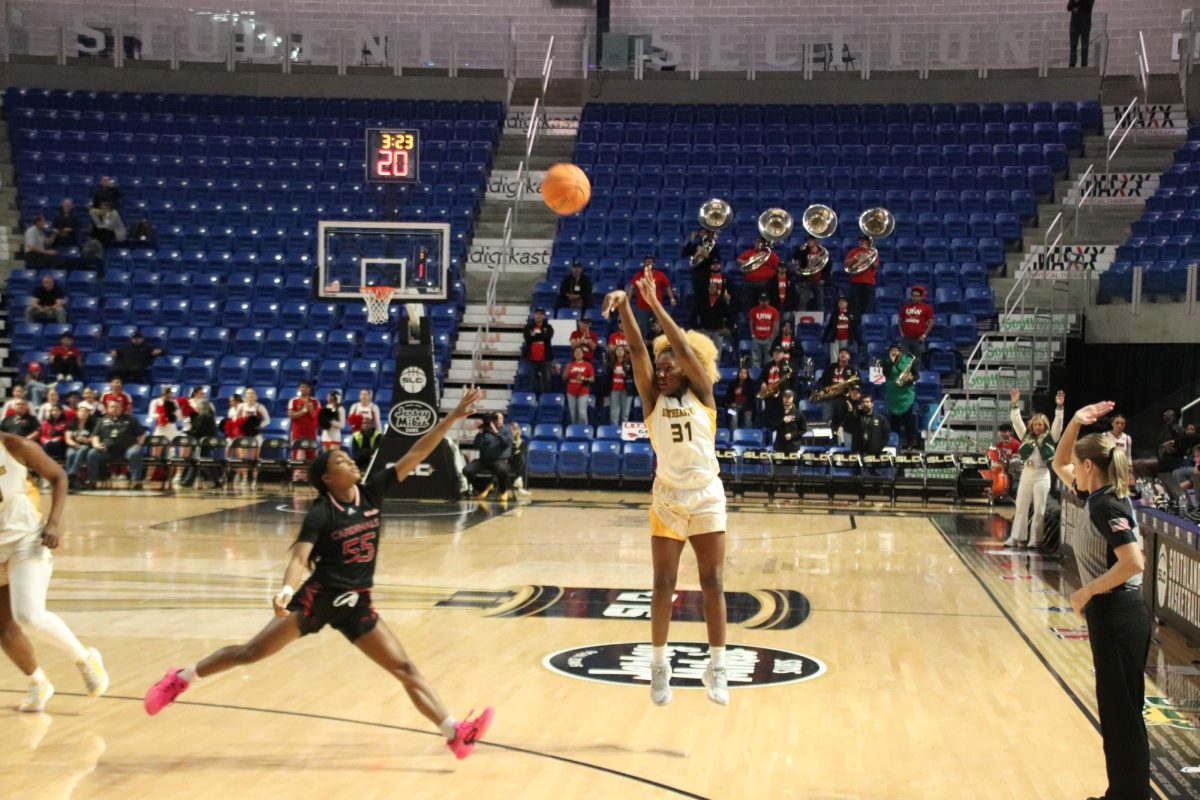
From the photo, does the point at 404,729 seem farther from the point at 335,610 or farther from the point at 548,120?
the point at 548,120

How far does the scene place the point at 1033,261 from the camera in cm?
2316

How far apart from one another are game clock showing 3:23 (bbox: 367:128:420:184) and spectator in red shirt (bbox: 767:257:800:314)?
20.8 feet

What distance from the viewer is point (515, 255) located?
85.9 ft

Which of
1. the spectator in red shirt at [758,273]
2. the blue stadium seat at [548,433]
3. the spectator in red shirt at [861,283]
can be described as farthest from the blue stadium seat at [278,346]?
the spectator in red shirt at [861,283]

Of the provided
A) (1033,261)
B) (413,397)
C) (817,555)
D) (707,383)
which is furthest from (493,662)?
(1033,261)

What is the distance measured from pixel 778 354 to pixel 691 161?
7588 mm

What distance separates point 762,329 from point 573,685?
14.5m

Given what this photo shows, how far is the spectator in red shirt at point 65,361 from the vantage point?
72.7 feet

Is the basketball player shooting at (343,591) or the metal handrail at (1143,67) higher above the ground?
the metal handrail at (1143,67)

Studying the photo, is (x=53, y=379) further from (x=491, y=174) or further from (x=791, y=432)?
(x=791, y=432)

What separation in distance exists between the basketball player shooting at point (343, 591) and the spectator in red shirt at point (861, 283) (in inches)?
673

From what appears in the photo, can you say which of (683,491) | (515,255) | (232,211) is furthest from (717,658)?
(232,211)

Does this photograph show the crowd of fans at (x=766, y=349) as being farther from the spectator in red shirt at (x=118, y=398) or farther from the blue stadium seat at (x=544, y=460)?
the spectator in red shirt at (x=118, y=398)

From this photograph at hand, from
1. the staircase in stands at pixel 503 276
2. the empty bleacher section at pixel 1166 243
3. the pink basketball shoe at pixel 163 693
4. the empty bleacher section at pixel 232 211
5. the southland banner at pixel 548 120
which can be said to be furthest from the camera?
the southland banner at pixel 548 120
